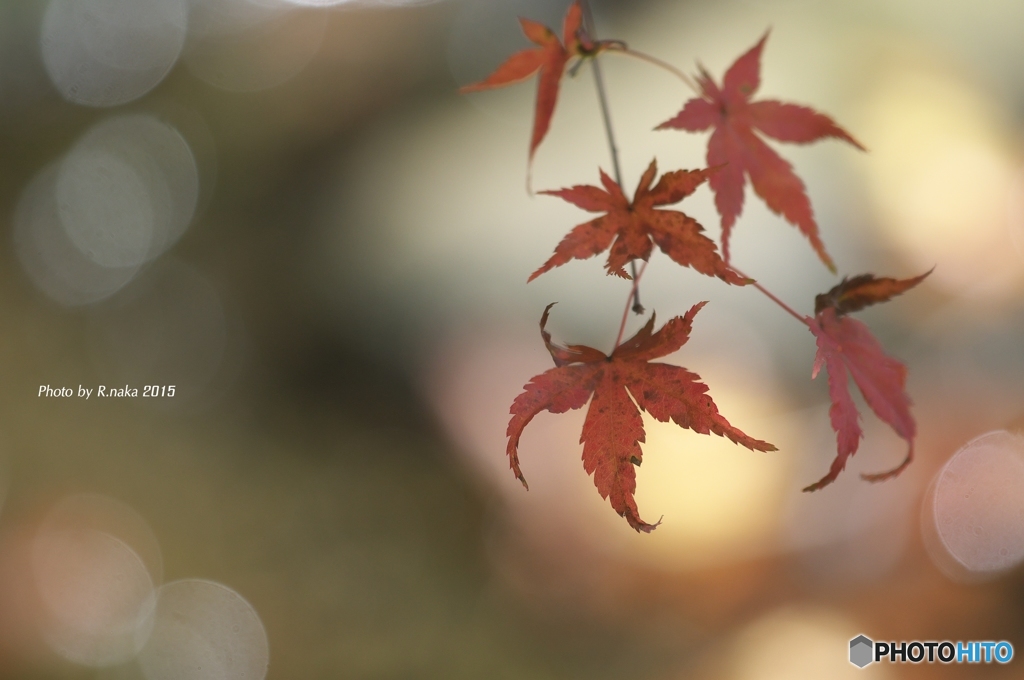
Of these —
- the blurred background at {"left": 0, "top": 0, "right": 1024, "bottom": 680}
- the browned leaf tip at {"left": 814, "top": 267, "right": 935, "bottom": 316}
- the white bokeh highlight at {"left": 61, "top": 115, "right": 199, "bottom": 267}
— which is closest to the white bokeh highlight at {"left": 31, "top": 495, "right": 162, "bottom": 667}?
the blurred background at {"left": 0, "top": 0, "right": 1024, "bottom": 680}

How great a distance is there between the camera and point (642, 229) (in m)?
0.59

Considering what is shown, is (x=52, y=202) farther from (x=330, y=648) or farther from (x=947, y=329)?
(x=947, y=329)

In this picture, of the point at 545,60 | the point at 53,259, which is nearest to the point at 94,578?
the point at 53,259

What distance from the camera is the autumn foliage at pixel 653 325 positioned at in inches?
21.5

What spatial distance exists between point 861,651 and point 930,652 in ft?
0.43

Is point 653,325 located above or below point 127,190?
below

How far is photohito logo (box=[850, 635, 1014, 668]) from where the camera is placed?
1295 mm

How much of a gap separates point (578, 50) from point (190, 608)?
4.95 ft

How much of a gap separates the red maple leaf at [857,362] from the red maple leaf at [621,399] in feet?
0.33

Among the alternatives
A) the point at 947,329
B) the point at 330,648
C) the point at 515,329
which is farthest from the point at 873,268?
the point at 330,648

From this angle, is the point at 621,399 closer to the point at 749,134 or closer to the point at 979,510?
the point at 749,134

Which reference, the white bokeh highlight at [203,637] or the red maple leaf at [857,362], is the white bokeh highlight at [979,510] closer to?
the red maple leaf at [857,362]

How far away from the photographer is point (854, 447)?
56cm

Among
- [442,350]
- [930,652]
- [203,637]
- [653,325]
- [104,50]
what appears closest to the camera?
[653,325]
